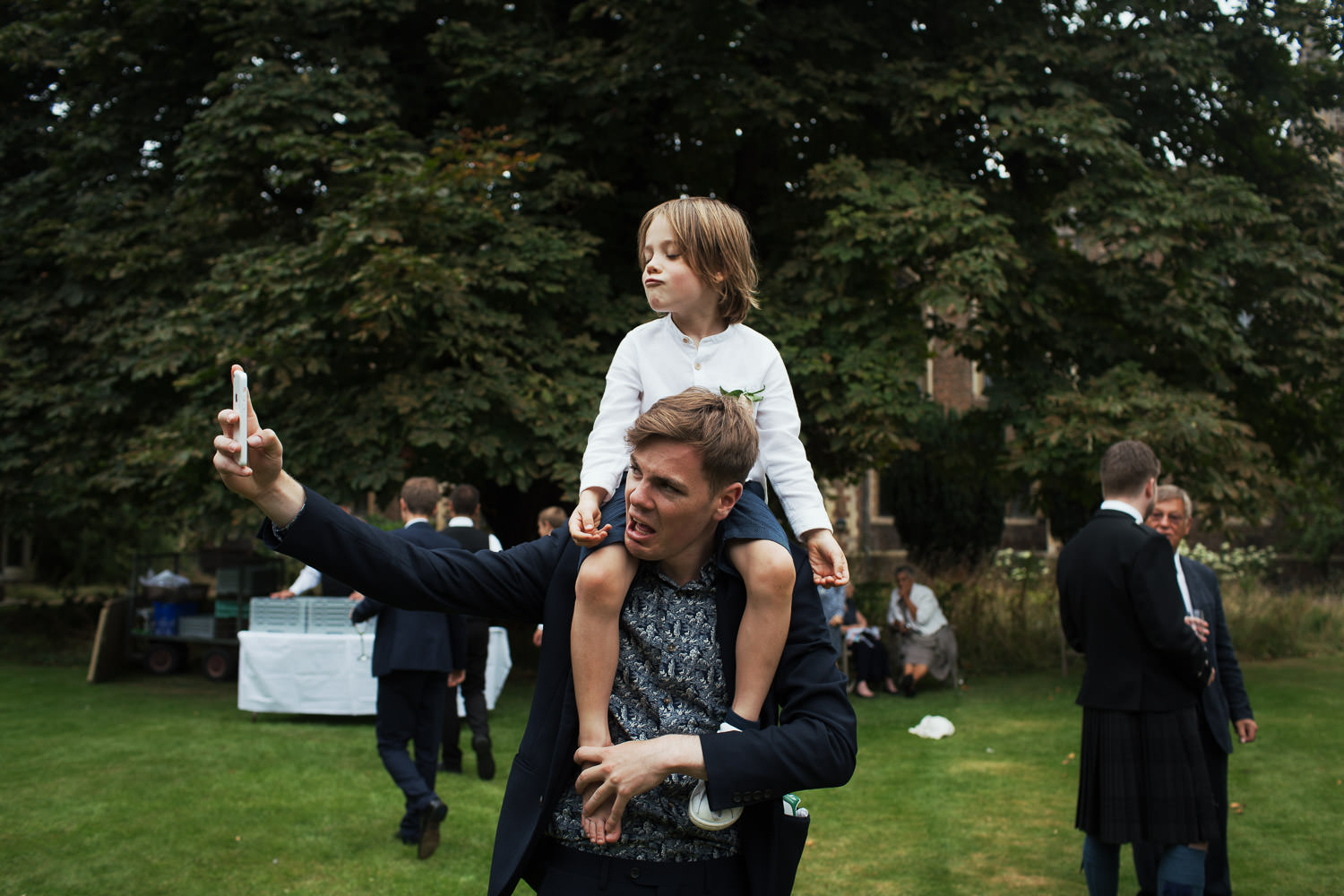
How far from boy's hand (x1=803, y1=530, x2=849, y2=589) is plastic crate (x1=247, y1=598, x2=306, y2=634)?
9.81 meters

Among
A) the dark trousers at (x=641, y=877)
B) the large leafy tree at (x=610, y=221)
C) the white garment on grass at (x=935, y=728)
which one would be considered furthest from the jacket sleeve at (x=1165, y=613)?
the large leafy tree at (x=610, y=221)

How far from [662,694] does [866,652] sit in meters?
12.1

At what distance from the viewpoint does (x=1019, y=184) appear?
14.0 m

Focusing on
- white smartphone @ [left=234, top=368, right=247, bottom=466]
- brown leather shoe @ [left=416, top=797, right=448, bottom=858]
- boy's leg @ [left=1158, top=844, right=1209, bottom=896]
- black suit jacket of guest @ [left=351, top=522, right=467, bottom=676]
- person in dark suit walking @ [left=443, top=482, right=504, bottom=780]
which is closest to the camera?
white smartphone @ [left=234, top=368, right=247, bottom=466]

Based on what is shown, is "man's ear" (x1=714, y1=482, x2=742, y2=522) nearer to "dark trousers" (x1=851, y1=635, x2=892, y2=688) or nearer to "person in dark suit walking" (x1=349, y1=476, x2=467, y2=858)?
"person in dark suit walking" (x1=349, y1=476, x2=467, y2=858)

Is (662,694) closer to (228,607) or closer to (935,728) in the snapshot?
(935,728)

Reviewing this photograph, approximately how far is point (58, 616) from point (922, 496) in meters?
18.4

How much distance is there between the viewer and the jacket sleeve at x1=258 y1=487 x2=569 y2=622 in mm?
2068

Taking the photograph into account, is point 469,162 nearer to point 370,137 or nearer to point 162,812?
point 370,137

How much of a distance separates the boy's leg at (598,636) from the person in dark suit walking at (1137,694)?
3007 mm

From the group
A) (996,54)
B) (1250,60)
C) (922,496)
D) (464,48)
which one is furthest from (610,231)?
(922,496)

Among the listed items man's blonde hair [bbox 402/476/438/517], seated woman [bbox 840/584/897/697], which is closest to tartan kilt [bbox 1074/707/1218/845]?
man's blonde hair [bbox 402/476/438/517]

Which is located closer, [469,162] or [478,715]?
[478,715]

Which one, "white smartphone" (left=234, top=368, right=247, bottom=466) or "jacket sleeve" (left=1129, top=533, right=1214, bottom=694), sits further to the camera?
"jacket sleeve" (left=1129, top=533, right=1214, bottom=694)
